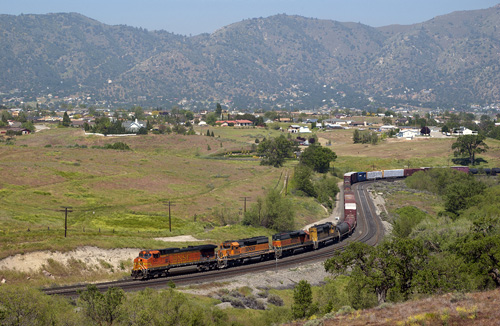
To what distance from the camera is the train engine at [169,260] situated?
161 feet

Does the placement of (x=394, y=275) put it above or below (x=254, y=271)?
above

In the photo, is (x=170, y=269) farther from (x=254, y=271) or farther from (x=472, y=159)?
(x=472, y=159)

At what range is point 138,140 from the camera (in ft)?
594

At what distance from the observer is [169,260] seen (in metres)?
50.7

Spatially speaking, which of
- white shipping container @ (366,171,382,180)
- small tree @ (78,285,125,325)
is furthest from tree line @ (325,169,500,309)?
white shipping container @ (366,171,382,180)

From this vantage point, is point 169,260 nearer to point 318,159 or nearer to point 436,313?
point 436,313

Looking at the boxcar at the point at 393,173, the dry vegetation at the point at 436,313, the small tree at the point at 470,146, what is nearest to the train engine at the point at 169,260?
the dry vegetation at the point at 436,313

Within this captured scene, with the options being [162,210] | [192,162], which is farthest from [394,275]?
[192,162]

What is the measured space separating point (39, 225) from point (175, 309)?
3999cm

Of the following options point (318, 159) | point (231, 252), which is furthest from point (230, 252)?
point (318, 159)

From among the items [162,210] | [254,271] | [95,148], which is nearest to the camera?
[254,271]

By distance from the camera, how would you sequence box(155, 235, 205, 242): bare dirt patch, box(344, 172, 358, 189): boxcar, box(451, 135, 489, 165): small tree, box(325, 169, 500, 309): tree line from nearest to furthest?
box(325, 169, 500, 309): tree line, box(155, 235, 205, 242): bare dirt patch, box(344, 172, 358, 189): boxcar, box(451, 135, 489, 165): small tree

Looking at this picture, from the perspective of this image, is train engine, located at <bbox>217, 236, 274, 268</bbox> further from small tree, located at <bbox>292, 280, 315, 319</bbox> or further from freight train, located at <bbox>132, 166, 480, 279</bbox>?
small tree, located at <bbox>292, 280, 315, 319</bbox>

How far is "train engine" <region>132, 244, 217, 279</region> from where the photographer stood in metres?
49.0
